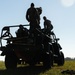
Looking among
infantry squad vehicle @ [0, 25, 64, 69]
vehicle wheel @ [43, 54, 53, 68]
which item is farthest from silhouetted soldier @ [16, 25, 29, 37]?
vehicle wheel @ [43, 54, 53, 68]

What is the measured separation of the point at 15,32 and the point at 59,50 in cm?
429

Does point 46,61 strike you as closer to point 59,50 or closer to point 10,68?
point 10,68

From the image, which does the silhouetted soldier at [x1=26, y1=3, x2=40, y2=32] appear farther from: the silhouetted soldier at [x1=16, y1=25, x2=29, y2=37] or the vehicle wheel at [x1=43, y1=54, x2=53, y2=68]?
the vehicle wheel at [x1=43, y1=54, x2=53, y2=68]

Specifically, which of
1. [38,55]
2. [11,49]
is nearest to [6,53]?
[11,49]

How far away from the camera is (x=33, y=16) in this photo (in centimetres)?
1480

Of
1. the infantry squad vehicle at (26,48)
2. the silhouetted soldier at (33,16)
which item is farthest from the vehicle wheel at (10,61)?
the silhouetted soldier at (33,16)

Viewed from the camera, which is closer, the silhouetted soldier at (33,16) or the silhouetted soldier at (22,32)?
the silhouetted soldier at (22,32)

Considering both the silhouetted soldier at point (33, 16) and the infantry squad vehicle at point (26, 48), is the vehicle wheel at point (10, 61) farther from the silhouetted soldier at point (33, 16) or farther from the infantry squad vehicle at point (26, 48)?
the silhouetted soldier at point (33, 16)

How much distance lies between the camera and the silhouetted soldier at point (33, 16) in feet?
47.7

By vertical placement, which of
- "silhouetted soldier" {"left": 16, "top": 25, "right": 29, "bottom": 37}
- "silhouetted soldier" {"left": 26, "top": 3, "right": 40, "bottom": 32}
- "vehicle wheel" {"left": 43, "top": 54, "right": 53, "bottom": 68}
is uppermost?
"silhouetted soldier" {"left": 26, "top": 3, "right": 40, "bottom": 32}

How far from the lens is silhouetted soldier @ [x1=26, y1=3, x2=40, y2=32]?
1453cm

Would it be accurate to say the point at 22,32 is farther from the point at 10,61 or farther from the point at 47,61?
the point at 47,61

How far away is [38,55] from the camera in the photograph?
1484cm

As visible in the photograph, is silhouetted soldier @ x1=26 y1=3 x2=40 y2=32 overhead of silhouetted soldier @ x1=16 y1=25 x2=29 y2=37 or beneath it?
overhead
